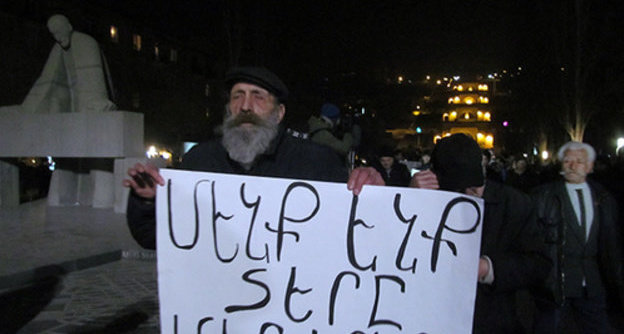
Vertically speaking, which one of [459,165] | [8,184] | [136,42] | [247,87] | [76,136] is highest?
[136,42]

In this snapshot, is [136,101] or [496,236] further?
[136,101]

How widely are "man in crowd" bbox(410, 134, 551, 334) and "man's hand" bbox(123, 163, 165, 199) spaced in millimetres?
1132

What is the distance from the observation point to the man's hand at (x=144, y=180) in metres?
2.24

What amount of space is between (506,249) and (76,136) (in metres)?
11.2

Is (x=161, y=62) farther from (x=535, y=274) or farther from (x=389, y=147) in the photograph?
(x=535, y=274)

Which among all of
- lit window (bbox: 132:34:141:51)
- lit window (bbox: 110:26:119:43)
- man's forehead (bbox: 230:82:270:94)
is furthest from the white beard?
lit window (bbox: 132:34:141:51)

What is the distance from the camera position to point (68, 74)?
13.1m

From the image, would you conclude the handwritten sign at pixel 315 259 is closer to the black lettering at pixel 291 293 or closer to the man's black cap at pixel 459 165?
the black lettering at pixel 291 293

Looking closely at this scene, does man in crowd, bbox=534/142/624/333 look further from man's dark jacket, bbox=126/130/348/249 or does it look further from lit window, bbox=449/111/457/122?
lit window, bbox=449/111/457/122

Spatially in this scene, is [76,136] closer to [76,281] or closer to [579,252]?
[76,281]

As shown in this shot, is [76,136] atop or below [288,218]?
atop

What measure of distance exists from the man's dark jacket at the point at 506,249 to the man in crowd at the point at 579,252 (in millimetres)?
1403

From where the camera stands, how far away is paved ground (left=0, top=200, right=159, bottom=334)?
496 centimetres

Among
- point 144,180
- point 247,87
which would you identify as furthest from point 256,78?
point 144,180
